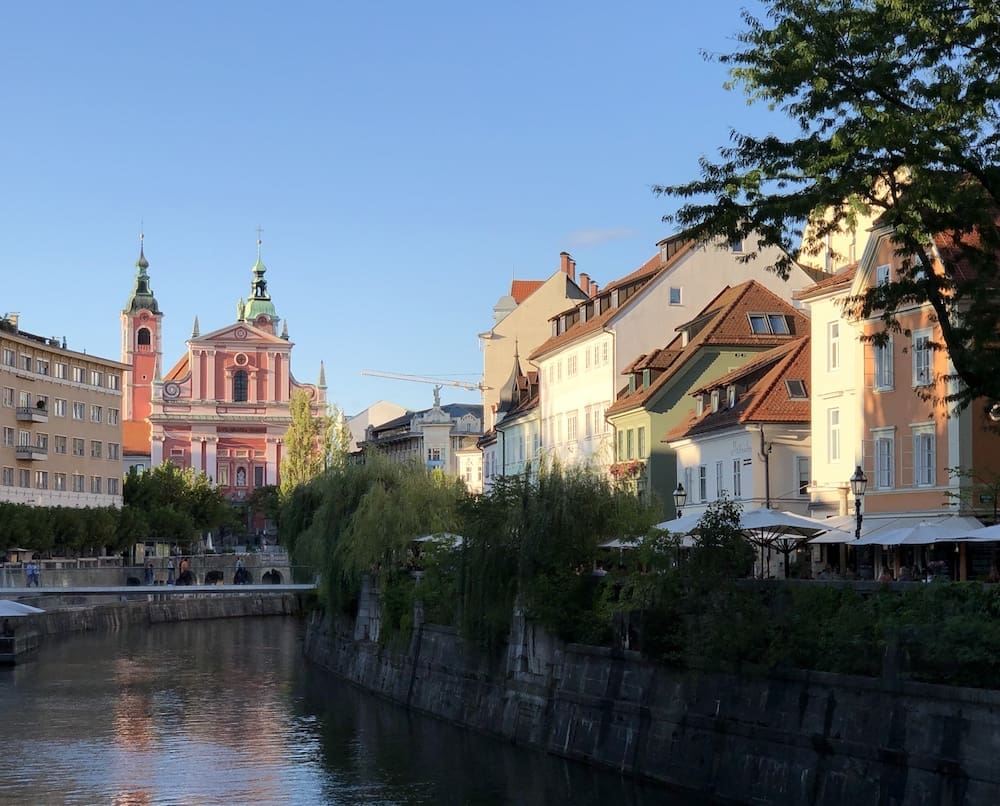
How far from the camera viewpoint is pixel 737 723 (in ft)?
106

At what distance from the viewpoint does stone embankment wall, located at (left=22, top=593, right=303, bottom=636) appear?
86.5 meters

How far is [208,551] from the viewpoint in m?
136

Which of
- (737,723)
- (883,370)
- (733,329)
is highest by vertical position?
(733,329)

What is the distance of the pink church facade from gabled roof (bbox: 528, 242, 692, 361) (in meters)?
83.2

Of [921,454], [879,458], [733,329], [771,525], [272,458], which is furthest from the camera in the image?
[272,458]

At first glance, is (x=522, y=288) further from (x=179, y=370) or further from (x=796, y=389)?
(x=179, y=370)

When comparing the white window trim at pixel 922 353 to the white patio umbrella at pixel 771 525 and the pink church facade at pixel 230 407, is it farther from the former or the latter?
the pink church facade at pixel 230 407

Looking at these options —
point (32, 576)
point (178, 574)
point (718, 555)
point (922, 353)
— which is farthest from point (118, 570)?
point (718, 555)

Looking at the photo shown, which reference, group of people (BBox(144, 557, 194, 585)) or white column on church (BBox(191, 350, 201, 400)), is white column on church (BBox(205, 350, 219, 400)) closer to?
white column on church (BBox(191, 350, 201, 400))

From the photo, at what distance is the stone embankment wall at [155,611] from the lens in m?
86.5

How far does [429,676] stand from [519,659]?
7.81 metres

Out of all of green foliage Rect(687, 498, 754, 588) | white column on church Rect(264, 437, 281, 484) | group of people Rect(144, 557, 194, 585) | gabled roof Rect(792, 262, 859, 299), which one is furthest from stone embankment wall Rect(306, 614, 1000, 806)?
white column on church Rect(264, 437, 281, 484)

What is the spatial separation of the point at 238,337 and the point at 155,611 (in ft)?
218

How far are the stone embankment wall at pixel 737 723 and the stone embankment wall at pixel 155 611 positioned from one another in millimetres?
39347
